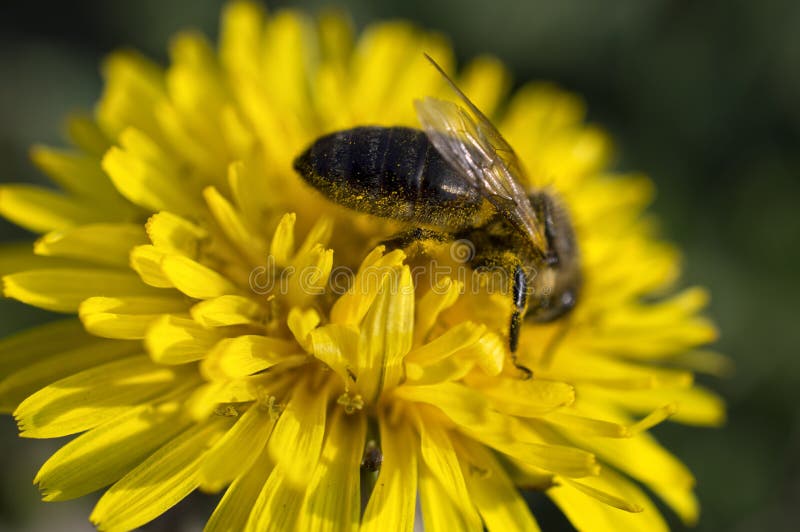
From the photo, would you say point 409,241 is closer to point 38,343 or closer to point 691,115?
point 38,343

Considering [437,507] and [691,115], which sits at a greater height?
[691,115]

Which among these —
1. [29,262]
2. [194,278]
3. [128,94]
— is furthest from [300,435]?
[128,94]

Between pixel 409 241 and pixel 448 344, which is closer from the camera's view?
pixel 448 344

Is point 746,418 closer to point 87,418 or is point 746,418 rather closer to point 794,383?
point 794,383

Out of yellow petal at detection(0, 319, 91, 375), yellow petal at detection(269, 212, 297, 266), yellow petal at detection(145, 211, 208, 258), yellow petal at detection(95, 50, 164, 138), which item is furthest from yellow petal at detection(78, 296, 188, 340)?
yellow petal at detection(95, 50, 164, 138)

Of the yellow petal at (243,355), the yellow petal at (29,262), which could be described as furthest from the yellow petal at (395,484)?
the yellow petal at (29,262)

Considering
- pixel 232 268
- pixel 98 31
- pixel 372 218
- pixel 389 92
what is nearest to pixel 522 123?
pixel 389 92
